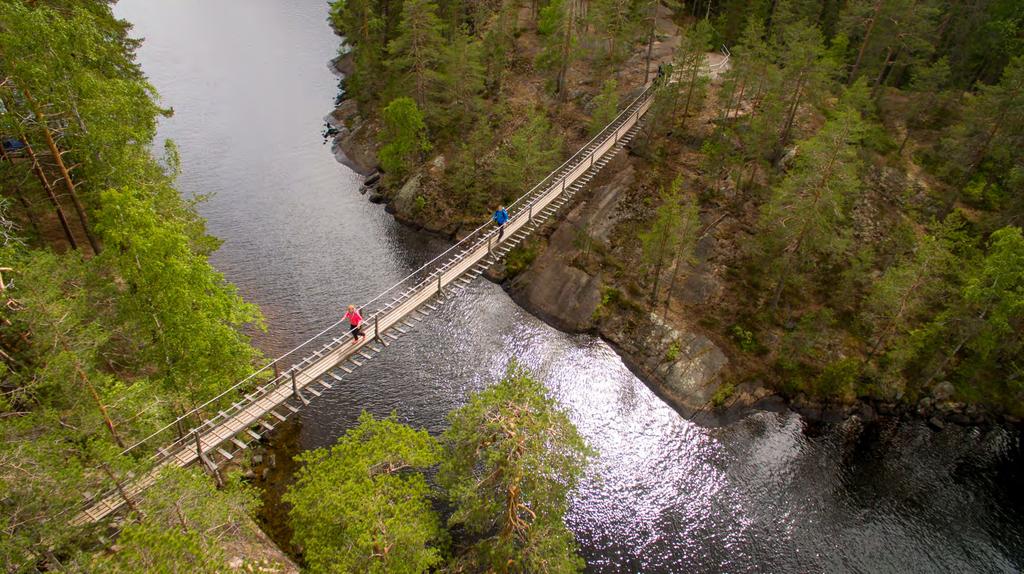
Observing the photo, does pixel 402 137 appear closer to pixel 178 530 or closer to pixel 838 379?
pixel 838 379

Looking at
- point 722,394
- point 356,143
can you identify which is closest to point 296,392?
Answer: point 722,394

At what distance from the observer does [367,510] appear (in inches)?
750

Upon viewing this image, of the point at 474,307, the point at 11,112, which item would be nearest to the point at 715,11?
the point at 474,307

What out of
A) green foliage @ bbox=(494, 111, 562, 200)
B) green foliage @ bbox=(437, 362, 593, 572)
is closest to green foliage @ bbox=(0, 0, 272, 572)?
green foliage @ bbox=(437, 362, 593, 572)

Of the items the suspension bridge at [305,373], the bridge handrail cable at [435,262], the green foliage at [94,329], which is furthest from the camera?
the bridge handrail cable at [435,262]

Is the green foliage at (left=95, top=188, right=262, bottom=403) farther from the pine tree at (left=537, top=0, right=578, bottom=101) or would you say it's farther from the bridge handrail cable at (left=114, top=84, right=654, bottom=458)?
the pine tree at (left=537, top=0, right=578, bottom=101)

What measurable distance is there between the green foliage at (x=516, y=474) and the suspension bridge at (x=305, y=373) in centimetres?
769

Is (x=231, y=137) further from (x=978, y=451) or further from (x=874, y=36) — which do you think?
(x=978, y=451)

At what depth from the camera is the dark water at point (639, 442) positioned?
26453mm

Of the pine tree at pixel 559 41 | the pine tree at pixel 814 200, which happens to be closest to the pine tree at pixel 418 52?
the pine tree at pixel 559 41

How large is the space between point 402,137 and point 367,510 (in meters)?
38.0

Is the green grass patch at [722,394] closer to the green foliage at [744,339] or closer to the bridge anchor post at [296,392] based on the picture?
the green foliage at [744,339]

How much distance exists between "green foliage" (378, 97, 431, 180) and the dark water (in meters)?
5.54

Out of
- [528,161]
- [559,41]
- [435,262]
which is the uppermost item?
[559,41]
